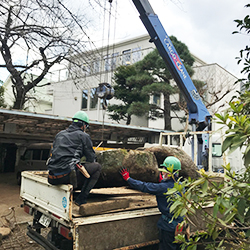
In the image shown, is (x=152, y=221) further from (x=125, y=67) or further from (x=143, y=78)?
(x=125, y=67)

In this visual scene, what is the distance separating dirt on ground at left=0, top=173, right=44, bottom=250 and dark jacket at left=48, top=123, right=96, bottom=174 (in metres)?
2.50

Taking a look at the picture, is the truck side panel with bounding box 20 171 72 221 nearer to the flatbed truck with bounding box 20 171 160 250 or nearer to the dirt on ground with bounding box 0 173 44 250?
the flatbed truck with bounding box 20 171 160 250

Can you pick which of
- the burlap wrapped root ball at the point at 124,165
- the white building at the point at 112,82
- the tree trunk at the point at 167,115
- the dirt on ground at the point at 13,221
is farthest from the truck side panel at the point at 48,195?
the tree trunk at the point at 167,115

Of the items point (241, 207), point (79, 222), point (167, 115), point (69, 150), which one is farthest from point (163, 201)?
point (167, 115)

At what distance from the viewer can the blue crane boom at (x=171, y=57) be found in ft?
23.4

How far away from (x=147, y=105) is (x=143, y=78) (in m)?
1.62

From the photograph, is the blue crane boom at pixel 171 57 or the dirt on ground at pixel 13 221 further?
the blue crane boom at pixel 171 57

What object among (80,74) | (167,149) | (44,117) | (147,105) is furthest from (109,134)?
(167,149)


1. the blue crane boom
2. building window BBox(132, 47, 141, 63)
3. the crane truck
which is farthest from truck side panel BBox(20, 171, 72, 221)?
building window BBox(132, 47, 141, 63)

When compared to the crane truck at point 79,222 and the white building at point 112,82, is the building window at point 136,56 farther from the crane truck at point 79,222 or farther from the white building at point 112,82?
the crane truck at point 79,222

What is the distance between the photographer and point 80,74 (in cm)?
688

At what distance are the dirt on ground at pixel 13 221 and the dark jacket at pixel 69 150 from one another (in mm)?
2500

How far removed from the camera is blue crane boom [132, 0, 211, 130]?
7.14 meters

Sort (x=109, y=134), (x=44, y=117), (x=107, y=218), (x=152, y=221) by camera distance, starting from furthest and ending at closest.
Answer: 1. (x=109, y=134)
2. (x=44, y=117)
3. (x=152, y=221)
4. (x=107, y=218)
